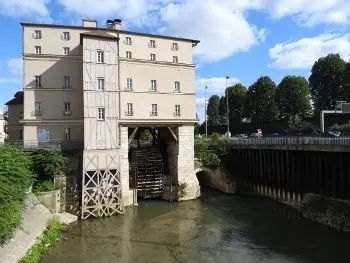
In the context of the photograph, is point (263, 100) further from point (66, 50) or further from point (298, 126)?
point (66, 50)

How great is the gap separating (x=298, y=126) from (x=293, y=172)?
39845mm

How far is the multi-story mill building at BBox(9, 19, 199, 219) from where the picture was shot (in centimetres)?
4078

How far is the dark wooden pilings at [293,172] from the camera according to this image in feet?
108

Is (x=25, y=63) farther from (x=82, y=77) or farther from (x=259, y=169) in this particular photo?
(x=259, y=169)

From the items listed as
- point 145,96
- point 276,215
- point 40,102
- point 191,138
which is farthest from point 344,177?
point 40,102

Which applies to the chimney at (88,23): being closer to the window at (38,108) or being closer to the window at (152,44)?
the window at (152,44)

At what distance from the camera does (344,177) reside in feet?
105

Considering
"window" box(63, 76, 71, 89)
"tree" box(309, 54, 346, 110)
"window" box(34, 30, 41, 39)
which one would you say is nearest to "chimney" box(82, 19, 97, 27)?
"window" box(34, 30, 41, 39)

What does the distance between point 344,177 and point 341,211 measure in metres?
2.75

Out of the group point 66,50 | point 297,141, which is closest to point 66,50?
point 66,50

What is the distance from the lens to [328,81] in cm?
8156

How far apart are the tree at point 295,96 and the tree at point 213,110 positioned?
36.3m

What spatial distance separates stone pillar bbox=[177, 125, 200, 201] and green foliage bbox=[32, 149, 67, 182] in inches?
552

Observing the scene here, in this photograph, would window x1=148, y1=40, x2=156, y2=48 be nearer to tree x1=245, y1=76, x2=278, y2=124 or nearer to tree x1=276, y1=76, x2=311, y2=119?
tree x1=276, y1=76, x2=311, y2=119
